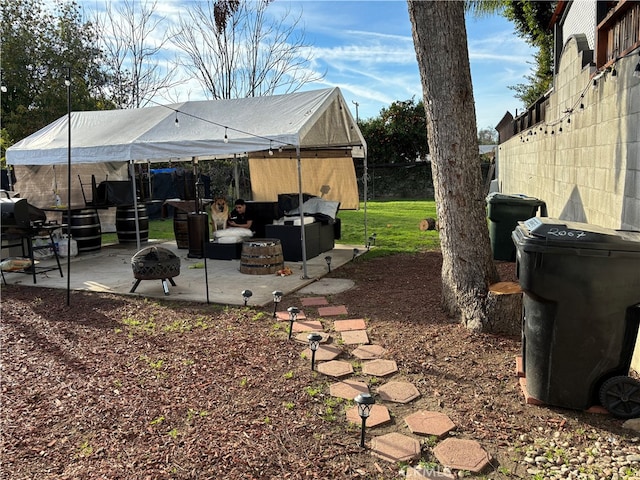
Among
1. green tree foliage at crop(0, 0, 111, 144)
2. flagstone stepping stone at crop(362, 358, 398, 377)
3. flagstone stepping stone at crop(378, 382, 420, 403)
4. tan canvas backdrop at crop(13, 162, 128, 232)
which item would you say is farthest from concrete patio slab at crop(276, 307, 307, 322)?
green tree foliage at crop(0, 0, 111, 144)

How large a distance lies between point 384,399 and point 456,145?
2560mm

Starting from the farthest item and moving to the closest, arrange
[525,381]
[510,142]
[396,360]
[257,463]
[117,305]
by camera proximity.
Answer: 1. [510,142]
2. [117,305]
3. [396,360]
4. [525,381]
5. [257,463]

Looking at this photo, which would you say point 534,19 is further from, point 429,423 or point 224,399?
point 224,399

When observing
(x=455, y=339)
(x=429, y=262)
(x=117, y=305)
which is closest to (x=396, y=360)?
(x=455, y=339)

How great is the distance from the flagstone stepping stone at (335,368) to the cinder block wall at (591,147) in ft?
6.91

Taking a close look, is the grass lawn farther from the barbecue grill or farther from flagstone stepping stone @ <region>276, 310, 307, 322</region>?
the barbecue grill

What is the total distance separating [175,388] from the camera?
362 cm

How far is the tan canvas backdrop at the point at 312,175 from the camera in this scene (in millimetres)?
10898

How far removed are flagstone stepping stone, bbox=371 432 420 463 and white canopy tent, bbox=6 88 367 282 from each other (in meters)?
4.43

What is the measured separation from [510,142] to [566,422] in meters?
12.3

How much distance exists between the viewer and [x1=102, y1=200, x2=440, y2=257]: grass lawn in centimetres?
992

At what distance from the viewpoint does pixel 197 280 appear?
285 inches

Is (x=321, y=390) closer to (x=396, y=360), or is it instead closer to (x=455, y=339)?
(x=396, y=360)

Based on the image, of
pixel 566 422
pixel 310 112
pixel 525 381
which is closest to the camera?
pixel 566 422
